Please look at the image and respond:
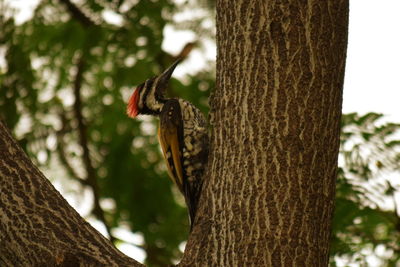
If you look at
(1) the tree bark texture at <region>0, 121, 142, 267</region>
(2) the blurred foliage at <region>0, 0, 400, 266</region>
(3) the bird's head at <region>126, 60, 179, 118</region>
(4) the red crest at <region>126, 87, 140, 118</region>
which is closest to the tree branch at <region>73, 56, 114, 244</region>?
(2) the blurred foliage at <region>0, 0, 400, 266</region>

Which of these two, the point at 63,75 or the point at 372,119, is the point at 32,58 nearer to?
the point at 63,75

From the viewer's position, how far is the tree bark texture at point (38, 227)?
437 cm

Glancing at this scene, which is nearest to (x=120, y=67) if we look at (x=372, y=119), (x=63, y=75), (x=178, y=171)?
(x=63, y=75)

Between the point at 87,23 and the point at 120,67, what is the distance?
612mm

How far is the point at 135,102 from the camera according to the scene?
23.7 ft

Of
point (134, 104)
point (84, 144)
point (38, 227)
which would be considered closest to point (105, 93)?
point (84, 144)

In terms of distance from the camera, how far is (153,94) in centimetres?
709

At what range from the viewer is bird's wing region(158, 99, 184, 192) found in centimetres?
663

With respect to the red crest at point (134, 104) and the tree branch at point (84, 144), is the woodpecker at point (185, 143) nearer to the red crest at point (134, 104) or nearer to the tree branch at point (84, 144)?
the red crest at point (134, 104)

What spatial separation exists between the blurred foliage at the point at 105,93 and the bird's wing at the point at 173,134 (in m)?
1.03

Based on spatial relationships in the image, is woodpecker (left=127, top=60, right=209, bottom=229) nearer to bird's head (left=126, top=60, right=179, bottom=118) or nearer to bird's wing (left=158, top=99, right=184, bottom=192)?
bird's wing (left=158, top=99, right=184, bottom=192)

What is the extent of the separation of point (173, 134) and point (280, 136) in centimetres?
246

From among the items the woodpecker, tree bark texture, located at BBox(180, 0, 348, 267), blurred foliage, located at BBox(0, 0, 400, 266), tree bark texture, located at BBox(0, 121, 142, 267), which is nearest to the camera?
tree bark texture, located at BBox(180, 0, 348, 267)

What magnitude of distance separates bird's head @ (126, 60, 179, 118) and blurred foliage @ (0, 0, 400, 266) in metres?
0.90
